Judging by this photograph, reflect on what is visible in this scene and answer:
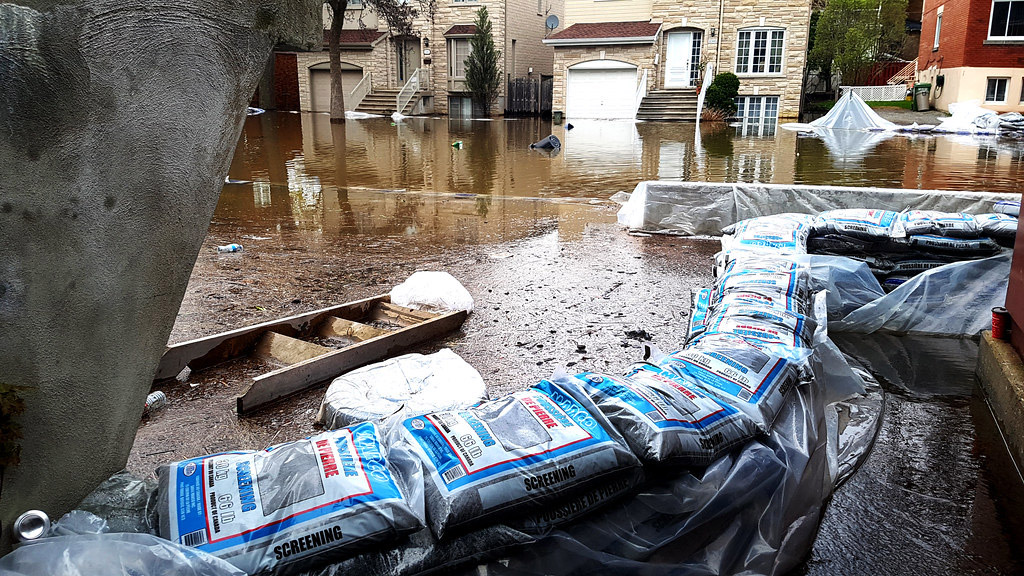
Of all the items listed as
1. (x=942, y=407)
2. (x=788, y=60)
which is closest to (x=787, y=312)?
(x=942, y=407)

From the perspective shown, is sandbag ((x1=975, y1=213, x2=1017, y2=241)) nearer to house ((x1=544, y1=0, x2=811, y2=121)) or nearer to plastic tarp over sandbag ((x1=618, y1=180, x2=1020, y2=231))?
plastic tarp over sandbag ((x1=618, y1=180, x2=1020, y2=231))

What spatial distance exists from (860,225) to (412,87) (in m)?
26.7

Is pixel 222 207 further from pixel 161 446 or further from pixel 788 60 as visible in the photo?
pixel 788 60

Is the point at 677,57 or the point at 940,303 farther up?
the point at 677,57

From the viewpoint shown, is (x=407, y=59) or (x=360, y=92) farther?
(x=407, y=59)

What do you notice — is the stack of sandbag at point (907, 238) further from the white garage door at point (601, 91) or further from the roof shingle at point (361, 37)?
the roof shingle at point (361, 37)

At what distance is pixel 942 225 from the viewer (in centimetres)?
485

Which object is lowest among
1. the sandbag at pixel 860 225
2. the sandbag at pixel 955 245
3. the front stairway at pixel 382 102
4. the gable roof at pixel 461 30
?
the sandbag at pixel 955 245

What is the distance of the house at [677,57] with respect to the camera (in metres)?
25.8

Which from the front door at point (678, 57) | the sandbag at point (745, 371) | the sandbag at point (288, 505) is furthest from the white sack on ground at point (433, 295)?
the front door at point (678, 57)

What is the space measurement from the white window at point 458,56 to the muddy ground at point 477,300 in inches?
954

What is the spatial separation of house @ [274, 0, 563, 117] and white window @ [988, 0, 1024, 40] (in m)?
16.9

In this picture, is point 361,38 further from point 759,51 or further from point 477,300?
point 477,300

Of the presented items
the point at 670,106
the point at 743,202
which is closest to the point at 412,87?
the point at 670,106
